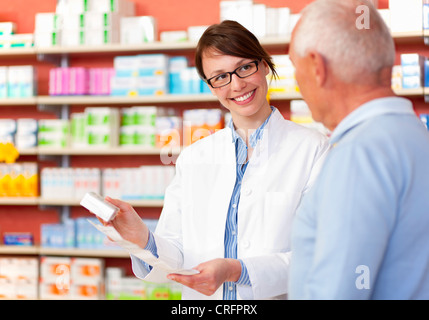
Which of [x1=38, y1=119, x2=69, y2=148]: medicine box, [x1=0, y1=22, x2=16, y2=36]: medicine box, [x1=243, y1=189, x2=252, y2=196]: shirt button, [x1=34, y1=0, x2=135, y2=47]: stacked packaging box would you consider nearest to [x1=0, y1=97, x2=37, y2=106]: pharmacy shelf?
[x1=38, y1=119, x2=69, y2=148]: medicine box

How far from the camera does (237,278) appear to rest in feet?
5.98

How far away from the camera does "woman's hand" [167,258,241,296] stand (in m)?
1.71

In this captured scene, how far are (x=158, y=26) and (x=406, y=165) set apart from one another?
4.49 metres

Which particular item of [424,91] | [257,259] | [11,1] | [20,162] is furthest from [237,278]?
[11,1]

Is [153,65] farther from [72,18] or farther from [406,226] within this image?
[406,226]

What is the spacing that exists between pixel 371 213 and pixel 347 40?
1.10 feet

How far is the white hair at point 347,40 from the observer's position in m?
1.16

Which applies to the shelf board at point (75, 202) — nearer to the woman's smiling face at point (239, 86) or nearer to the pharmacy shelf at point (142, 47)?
the pharmacy shelf at point (142, 47)

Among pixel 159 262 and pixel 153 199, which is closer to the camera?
pixel 159 262

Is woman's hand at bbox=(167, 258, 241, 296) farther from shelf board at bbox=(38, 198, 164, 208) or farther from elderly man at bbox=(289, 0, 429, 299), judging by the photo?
shelf board at bbox=(38, 198, 164, 208)

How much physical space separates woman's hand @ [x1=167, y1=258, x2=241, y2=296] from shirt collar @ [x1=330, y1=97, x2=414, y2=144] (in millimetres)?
690

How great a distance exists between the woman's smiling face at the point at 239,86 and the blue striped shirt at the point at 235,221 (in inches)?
3.2

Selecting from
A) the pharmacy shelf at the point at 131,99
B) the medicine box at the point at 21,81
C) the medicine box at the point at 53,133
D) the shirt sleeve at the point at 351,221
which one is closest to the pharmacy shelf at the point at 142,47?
the medicine box at the point at 21,81

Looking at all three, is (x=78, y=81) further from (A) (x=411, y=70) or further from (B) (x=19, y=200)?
(A) (x=411, y=70)
